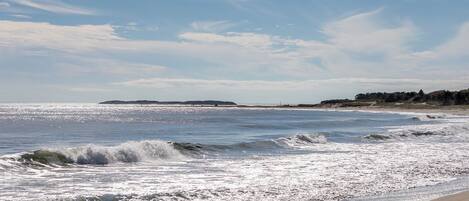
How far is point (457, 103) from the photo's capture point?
144875 mm

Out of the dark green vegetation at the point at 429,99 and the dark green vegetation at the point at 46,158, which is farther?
the dark green vegetation at the point at 429,99

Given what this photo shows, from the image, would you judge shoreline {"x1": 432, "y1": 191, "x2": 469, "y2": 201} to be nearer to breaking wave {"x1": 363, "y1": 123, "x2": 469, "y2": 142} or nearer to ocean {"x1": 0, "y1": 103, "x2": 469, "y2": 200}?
ocean {"x1": 0, "y1": 103, "x2": 469, "y2": 200}

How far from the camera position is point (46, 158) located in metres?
20.6

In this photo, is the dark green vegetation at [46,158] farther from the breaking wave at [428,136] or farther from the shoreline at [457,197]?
the breaking wave at [428,136]

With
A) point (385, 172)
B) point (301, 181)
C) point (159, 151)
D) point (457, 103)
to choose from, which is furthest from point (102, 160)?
point (457, 103)

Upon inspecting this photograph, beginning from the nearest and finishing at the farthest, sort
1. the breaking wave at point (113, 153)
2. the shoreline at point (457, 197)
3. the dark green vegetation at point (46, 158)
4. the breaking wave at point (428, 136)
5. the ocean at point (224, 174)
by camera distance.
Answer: the shoreline at point (457, 197)
the ocean at point (224, 174)
the dark green vegetation at point (46, 158)
the breaking wave at point (113, 153)
the breaking wave at point (428, 136)

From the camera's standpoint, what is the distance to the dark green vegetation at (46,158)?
20156 millimetres

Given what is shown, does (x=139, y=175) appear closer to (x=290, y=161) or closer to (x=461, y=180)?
(x=290, y=161)

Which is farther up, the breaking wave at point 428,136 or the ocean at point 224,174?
the ocean at point 224,174

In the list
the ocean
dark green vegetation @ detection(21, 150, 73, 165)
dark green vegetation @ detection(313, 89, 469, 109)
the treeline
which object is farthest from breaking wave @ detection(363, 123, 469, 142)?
the treeline

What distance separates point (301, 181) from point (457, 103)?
140 metres

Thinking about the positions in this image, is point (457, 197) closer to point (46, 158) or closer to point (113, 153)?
point (113, 153)

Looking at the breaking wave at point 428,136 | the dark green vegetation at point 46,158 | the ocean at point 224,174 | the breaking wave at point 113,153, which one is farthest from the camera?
the breaking wave at point 428,136

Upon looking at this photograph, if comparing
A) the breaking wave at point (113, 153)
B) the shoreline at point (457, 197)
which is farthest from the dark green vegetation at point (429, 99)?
the shoreline at point (457, 197)
